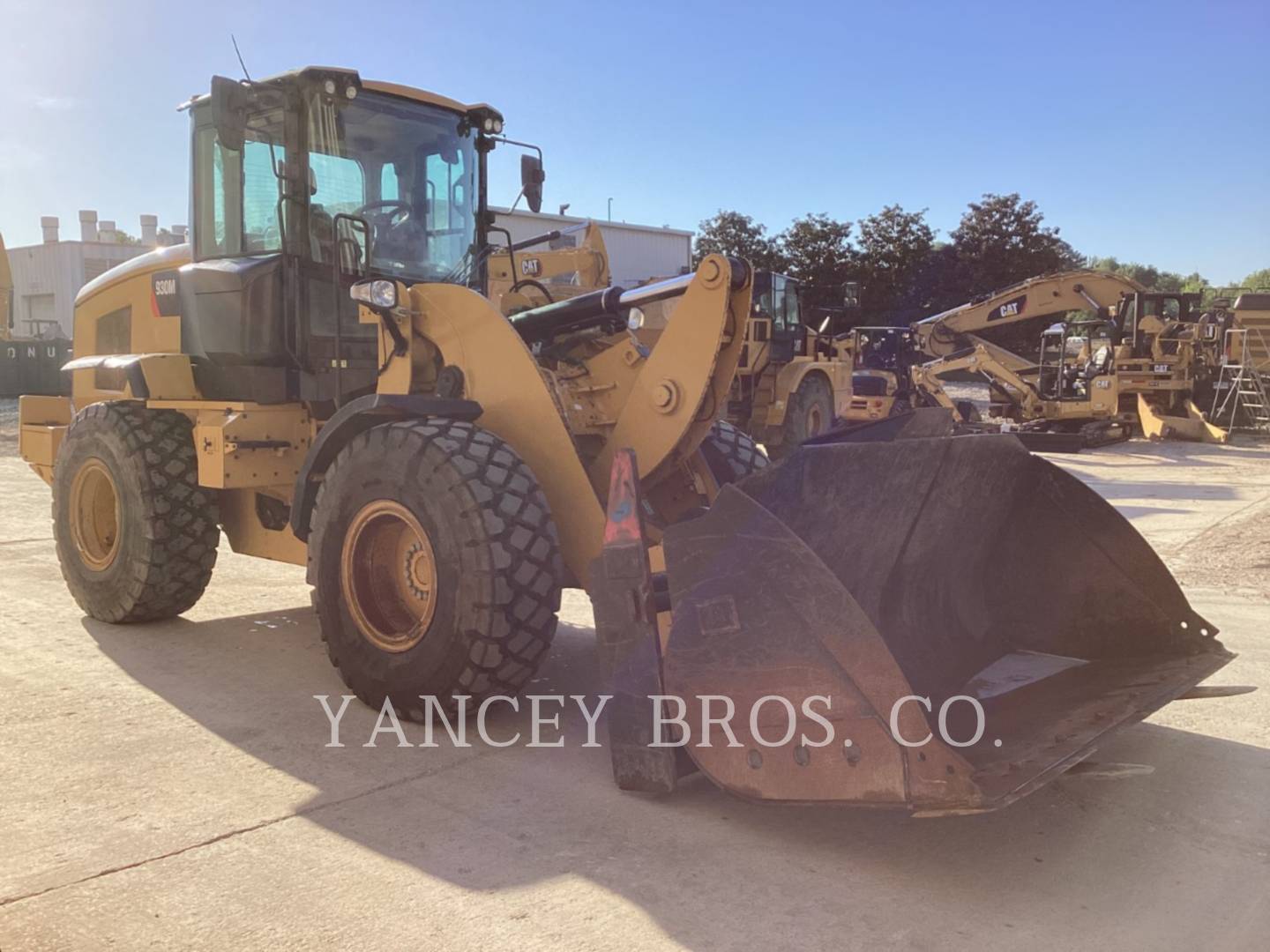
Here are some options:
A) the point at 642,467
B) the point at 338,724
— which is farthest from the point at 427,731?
the point at 642,467

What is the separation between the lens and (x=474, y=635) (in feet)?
12.0

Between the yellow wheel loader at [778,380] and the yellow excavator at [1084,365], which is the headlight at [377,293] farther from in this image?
the yellow excavator at [1084,365]

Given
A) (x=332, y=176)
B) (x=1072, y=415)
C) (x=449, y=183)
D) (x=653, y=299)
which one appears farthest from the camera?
(x=1072, y=415)

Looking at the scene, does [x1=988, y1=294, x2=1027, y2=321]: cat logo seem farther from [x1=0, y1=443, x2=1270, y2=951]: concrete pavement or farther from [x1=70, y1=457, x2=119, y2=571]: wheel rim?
[x1=70, y1=457, x2=119, y2=571]: wheel rim

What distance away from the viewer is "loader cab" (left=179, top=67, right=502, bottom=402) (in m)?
4.93

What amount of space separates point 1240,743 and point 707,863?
2171 mm

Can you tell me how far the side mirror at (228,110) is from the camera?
14.7ft

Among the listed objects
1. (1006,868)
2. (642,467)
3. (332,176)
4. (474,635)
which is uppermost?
(332,176)

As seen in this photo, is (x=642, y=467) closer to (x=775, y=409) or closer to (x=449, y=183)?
(x=449, y=183)

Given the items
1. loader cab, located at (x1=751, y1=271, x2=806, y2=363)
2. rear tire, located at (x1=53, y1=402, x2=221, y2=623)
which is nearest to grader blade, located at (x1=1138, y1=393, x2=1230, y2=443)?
loader cab, located at (x1=751, y1=271, x2=806, y2=363)

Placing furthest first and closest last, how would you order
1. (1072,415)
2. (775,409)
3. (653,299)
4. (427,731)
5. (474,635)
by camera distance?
(1072,415), (775,409), (653,299), (427,731), (474,635)

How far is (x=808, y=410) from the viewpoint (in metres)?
15.1

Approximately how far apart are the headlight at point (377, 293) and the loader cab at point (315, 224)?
55 cm

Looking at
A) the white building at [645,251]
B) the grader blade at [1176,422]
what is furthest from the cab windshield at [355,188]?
the white building at [645,251]
